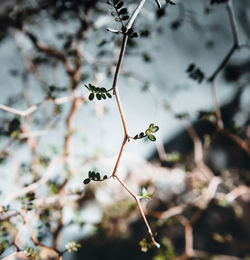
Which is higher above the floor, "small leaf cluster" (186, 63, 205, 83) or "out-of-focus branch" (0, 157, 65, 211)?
"small leaf cluster" (186, 63, 205, 83)

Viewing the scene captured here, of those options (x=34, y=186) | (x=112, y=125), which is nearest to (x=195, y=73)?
(x=34, y=186)

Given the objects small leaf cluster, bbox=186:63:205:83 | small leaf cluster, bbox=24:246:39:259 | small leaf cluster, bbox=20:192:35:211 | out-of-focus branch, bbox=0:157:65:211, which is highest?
small leaf cluster, bbox=186:63:205:83

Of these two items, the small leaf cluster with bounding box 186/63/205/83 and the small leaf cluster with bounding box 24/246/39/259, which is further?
the small leaf cluster with bounding box 186/63/205/83

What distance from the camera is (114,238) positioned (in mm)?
3016

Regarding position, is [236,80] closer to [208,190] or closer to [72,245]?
[208,190]

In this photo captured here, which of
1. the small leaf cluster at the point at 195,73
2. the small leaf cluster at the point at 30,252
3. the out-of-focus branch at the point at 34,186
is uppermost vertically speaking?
the small leaf cluster at the point at 195,73

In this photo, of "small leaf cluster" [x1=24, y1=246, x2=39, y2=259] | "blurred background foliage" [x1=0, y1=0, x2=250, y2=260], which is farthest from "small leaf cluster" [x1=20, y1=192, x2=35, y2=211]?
"small leaf cluster" [x1=24, y1=246, x2=39, y2=259]

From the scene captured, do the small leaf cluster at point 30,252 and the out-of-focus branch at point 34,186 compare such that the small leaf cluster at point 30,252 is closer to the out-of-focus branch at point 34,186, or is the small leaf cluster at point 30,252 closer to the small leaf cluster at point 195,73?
the out-of-focus branch at point 34,186

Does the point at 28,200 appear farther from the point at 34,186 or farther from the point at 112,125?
the point at 112,125

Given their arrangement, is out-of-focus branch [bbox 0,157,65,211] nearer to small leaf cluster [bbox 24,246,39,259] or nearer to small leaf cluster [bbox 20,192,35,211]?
small leaf cluster [bbox 20,192,35,211]

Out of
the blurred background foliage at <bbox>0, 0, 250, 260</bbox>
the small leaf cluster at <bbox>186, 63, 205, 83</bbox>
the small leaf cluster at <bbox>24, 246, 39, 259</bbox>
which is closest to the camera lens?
the small leaf cluster at <bbox>24, 246, 39, 259</bbox>

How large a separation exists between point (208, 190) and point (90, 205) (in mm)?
1808

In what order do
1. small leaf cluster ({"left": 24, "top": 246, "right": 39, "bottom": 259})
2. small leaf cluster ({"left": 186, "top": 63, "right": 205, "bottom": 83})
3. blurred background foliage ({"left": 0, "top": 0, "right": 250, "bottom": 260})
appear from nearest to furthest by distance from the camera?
small leaf cluster ({"left": 24, "top": 246, "right": 39, "bottom": 259}), small leaf cluster ({"left": 186, "top": 63, "right": 205, "bottom": 83}), blurred background foliage ({"left": 0, "top": 0, "right": 250, "bottom": 260})

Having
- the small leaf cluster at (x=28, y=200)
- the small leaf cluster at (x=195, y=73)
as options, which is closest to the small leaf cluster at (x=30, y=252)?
the small leaf cluster at (x=28, y=200)
